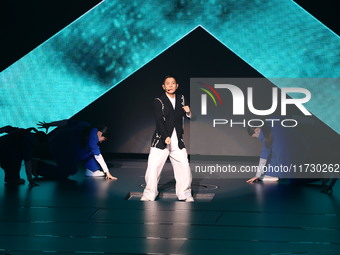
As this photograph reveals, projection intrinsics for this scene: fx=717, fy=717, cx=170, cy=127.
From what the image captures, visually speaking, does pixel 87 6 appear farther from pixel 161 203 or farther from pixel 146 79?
pixel 161 203

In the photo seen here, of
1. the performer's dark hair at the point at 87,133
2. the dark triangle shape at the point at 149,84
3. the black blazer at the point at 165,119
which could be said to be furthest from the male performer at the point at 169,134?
the dark triangle shape at the point at 149,84

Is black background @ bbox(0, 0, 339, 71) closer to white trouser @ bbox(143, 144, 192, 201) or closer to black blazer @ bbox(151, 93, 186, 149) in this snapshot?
black blazer @ bbox(151, 93, 186, 149)

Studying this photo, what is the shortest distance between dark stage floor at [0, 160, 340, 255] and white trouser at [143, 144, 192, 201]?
0.14m

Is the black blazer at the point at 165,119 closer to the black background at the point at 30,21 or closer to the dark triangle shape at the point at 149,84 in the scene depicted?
the dark triangle shape at the point at 149,84

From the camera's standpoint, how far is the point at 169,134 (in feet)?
22.0

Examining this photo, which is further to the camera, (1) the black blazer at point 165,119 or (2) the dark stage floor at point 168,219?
(1) the black blazer at point 165,119

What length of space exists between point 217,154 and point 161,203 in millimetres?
3505

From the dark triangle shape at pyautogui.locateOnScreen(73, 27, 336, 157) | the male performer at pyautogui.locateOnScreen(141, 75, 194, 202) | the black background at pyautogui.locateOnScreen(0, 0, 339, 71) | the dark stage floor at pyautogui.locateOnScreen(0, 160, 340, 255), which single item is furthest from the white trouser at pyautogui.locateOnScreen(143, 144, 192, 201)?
the black background at pyautogui.locateOnScreen(0, 0, 339, 71)

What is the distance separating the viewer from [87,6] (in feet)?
Answer: 33.2

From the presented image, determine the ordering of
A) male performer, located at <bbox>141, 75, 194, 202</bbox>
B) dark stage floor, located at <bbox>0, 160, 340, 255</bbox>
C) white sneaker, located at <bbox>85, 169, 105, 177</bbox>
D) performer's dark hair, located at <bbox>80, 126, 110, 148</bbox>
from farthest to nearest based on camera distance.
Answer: white sneaker, located at <bbox>85, 169, 105, 177</bbox>, performer's dark hair, located at <bbox>80, 126, 110, 148</bbox>, male performer, located at <bbox>141, 75, 194, 202</bbox>, dark stage floor, located at <bbox>0, 160, 340, 255</bbox>

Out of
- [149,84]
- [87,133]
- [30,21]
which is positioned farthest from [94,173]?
[30,21]

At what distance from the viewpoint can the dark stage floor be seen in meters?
5.07

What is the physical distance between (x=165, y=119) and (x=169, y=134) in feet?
0.48

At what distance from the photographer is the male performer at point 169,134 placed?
6.64 m
